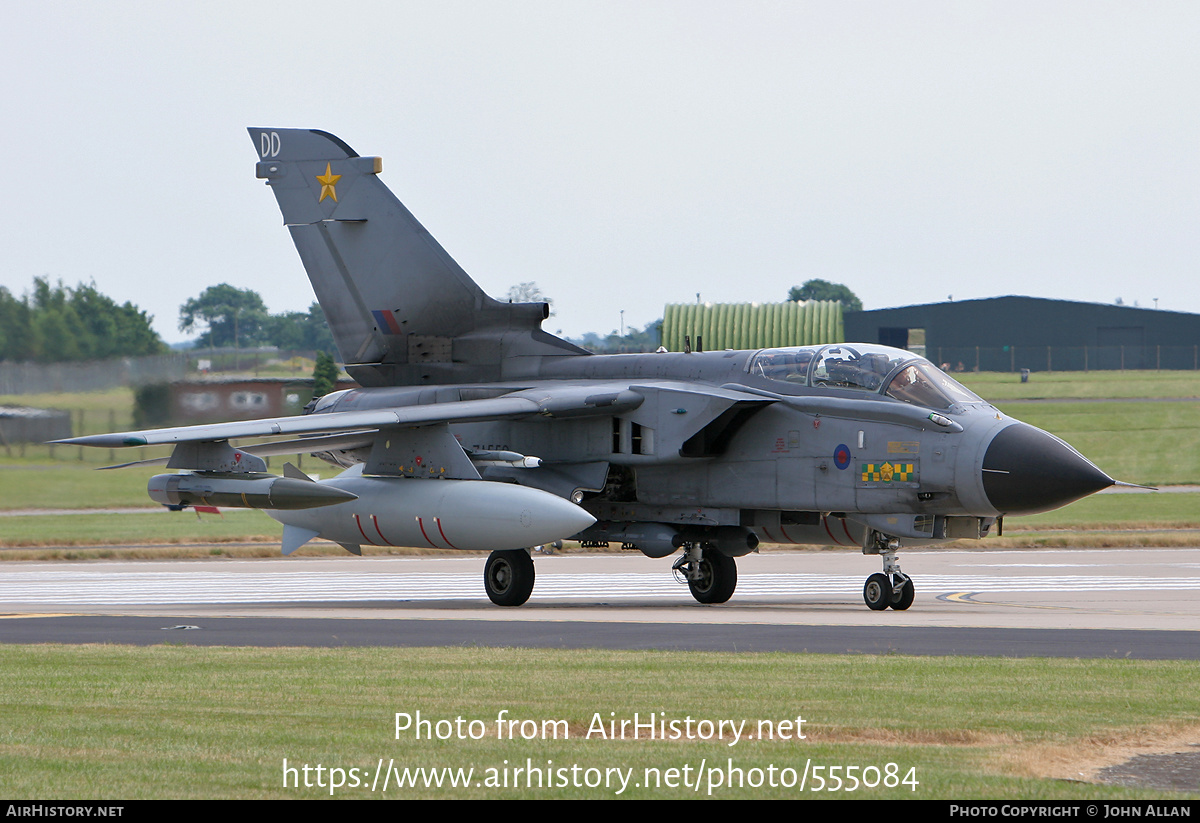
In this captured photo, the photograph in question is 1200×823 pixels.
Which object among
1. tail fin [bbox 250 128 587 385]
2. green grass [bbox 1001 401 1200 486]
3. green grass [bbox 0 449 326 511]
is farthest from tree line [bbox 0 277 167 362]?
green grass [bbox 1001 401 1200 486]

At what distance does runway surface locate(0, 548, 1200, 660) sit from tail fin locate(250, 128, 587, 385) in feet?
11.0

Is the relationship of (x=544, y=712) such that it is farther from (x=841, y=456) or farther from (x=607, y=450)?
(x=607, y=450)

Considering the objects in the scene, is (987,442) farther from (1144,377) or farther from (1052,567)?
(1144,377)

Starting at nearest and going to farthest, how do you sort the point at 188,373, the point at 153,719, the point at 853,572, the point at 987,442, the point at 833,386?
the point at 153,719 → the point at 987,442 → the point at 833,386 → the point at 853,572 → the point at 188,373

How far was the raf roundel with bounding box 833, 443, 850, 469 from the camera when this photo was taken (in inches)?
624

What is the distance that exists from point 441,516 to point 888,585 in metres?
5.27

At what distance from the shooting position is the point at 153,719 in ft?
27.3

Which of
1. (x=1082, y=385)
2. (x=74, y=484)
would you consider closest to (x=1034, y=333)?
(x=1082, y=385)

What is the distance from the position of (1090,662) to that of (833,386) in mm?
5943

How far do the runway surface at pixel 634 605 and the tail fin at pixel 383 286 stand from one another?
3345 mm

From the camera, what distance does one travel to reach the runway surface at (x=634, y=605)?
1303 cm

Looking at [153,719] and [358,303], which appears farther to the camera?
[358,303]

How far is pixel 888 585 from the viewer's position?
16141 mm

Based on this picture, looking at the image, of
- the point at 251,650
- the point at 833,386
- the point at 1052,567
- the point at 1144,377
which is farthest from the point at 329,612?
the point at 1144,377
